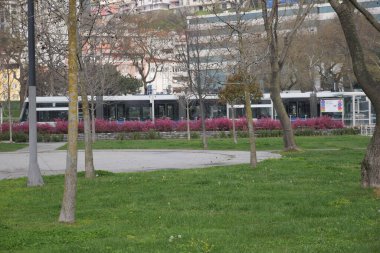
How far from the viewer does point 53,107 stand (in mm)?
52812

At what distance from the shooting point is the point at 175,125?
48.1m

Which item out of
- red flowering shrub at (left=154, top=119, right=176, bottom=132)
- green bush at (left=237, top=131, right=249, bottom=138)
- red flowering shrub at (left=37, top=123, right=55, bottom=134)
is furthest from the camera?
red flowering shrub at (left=154, top=119, right=176, bottom=132)

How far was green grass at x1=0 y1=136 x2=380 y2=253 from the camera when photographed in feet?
24.2

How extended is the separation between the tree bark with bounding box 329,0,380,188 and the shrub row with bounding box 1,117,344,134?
3408 cm

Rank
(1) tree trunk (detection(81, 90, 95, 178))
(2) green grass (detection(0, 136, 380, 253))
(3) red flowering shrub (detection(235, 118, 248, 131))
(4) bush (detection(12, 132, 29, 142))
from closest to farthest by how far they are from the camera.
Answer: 1. (2) green grass (detection(0, 136, 380, 253))
2. (1) tree trunk (detection(81, 90, 95, 178))
3. (4) bush (detection(12, 132, 29, 142))
4. (3) red flowering shrub (detection(235, 118, 248, 131))

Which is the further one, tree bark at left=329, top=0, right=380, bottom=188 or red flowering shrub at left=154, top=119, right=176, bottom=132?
red flowering shrub at left=154, top=119, right=176, bottom=132

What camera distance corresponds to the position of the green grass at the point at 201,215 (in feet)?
24.2

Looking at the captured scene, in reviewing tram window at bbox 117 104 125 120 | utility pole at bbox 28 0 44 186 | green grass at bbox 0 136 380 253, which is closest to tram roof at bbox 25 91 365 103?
tram window at bbox 117 104 125 120

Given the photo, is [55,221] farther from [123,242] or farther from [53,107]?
[53,107]

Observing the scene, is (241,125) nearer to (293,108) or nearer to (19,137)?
(293,108)

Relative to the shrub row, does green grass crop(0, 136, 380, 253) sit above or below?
below

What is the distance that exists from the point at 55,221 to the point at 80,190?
4014mm

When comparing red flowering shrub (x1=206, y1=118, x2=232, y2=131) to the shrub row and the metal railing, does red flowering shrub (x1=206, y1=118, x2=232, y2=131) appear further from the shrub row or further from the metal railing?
the metal railing

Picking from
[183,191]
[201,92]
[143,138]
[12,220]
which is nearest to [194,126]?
[143,138]
